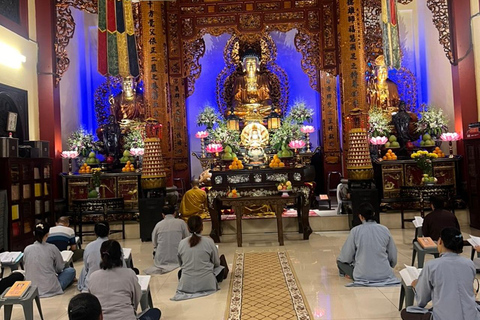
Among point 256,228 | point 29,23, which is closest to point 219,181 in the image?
point 256,228

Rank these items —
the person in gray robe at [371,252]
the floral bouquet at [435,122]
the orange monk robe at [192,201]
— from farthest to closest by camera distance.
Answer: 1. the floral bouquet at [435,122]
2. the orange monk robe at [192,201]
3. the person in gray robe at [371,252]

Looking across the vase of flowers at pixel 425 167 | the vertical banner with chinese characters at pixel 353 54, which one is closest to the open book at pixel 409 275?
the vase of flowers at pixel 425 167

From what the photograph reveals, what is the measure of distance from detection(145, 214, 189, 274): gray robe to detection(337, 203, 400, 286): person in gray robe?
7.54 feet

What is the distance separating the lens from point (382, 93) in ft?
Result: 39.1

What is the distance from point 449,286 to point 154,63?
312 inches

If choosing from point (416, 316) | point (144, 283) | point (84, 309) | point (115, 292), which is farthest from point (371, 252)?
point (84, 309)

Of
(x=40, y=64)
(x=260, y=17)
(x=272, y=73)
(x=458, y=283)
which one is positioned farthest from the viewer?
(x=272, y=73)

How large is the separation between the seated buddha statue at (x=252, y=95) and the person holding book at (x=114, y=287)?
32.3 feet

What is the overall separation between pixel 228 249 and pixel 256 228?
4.35ft

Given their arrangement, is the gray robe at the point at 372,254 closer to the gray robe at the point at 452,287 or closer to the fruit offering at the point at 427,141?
the gray robe at the point at 452,287

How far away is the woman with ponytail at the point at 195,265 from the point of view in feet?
15.7

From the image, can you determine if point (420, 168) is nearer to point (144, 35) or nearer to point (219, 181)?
point (219, 181)

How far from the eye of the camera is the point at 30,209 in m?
7.91

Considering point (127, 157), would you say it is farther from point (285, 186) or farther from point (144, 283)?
point (144, 283)
